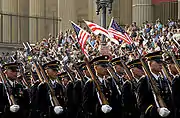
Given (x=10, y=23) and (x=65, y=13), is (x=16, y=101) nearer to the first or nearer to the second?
(x=65, y=13)

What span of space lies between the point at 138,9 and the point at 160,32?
276 inches

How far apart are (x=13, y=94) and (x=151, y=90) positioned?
2.98 metres

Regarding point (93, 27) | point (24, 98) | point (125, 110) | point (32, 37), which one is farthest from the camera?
point (32, 37)

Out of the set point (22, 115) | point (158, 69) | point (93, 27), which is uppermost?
point (93, 27)

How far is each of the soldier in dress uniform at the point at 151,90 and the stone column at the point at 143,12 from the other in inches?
897

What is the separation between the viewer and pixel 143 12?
34.1 m

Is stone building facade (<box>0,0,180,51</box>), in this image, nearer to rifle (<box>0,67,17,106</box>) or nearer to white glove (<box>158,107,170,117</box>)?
rifle (<box>0,67,17,106</box>)

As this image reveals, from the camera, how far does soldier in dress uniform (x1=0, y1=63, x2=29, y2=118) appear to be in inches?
477

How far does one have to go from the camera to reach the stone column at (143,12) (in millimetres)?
33969

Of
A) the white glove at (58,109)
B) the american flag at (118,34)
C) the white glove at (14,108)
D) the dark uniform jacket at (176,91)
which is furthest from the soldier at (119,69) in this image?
the american flag at (118,34)

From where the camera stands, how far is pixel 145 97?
1101cm

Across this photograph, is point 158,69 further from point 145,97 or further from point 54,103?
point 54,103

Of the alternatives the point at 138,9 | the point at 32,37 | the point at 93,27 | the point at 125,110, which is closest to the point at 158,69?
the point at 125,110

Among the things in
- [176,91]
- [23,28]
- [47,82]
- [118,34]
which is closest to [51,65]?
[47,82]
